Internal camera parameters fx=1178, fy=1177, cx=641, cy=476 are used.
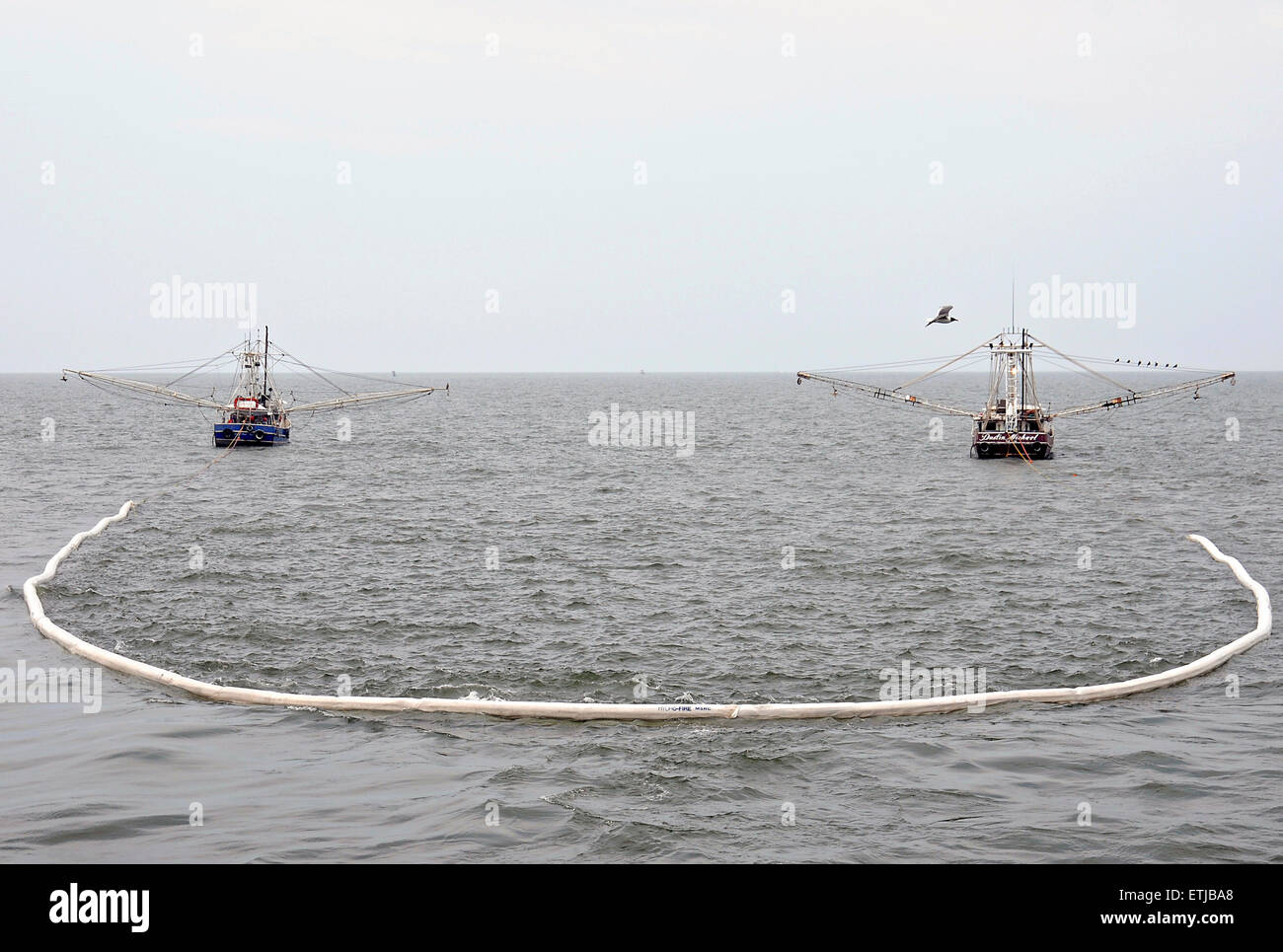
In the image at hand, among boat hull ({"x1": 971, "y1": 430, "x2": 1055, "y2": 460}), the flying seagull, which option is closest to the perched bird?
the flying seagull

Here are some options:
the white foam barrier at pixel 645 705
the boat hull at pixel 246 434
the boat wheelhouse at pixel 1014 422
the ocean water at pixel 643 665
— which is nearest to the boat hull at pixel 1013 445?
the boat wheelhouse at pixel 1014 422

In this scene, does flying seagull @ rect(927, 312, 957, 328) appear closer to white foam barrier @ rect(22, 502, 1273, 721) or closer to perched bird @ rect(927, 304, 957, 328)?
perched bird @ rect(927, 304, 957, 328)

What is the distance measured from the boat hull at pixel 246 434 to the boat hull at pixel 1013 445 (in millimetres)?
51653

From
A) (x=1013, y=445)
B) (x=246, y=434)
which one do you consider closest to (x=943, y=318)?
(x=1013, y=445)

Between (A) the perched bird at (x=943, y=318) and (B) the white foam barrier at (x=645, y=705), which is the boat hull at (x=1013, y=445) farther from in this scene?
(B) the white foam barrier at (x=645, y=705)

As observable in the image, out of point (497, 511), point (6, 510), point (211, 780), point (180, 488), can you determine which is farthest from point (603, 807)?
point (180, 488)

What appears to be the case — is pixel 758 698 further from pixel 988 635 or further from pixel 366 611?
pixel 366 611

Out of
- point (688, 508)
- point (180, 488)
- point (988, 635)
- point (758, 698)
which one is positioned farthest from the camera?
point (180, 488)

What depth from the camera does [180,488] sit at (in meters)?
62.0

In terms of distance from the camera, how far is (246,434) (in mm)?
88312

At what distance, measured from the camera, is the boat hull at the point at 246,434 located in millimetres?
88250

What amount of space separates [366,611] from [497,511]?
72.7ft

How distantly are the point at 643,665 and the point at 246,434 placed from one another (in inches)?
2724

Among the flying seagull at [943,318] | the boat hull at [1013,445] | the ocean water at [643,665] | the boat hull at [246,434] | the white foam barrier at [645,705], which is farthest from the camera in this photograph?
the boat hull at [246,434]
